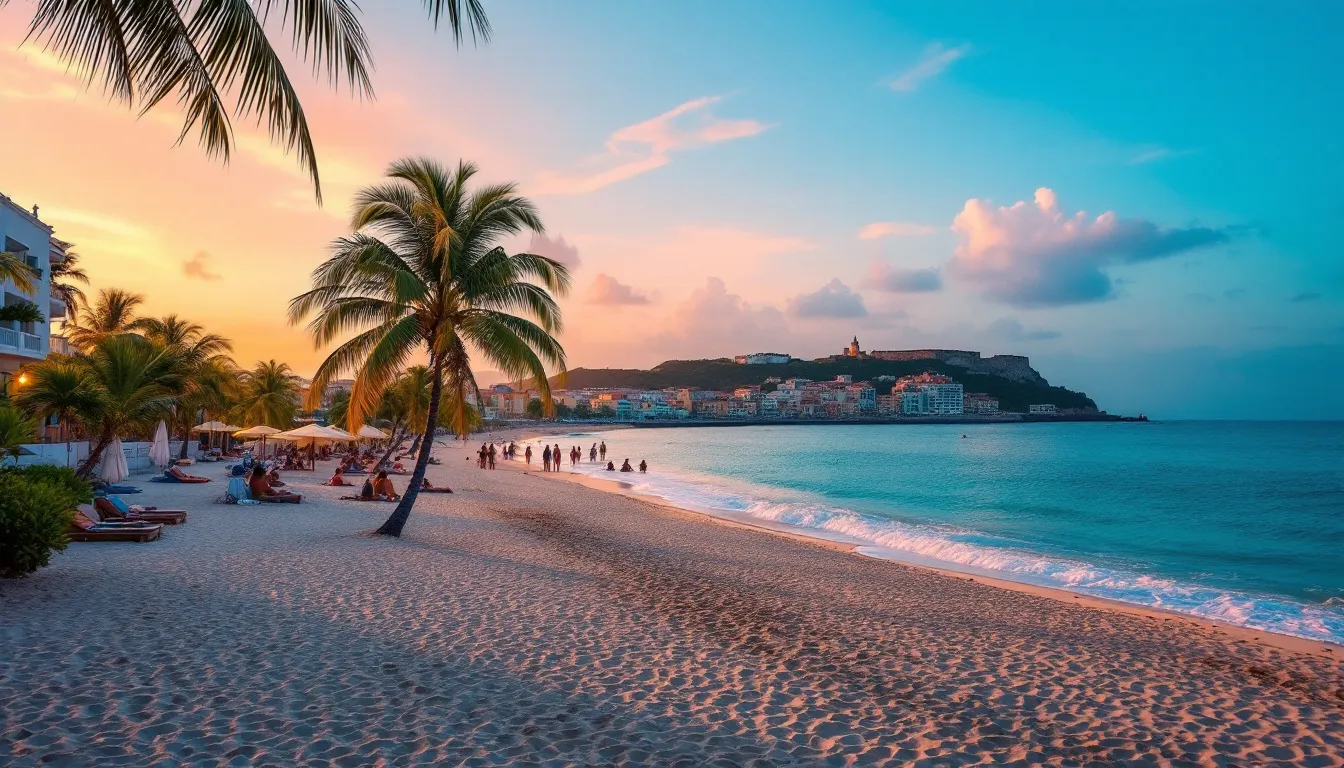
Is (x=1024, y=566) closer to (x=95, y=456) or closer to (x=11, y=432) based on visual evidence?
(x=11, y=432)

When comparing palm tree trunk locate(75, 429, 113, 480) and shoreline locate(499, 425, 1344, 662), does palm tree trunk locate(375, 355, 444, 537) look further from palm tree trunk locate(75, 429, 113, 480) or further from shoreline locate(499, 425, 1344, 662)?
palm tree trunk locate(75, 429, 113, 480)

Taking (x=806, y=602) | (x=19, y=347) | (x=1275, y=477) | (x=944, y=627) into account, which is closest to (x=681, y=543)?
(x=806, y=602)

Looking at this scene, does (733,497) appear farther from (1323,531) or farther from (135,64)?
(135,64)

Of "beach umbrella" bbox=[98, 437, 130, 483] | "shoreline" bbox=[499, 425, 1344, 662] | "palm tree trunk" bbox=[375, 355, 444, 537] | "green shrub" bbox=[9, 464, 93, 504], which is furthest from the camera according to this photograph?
"beach umbrella" bbox=[98, 437, 130, 483]

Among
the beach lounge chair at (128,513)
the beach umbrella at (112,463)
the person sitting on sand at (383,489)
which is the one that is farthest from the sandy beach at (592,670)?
the beach umbrella at (112,463)

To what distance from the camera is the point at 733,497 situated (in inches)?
1112

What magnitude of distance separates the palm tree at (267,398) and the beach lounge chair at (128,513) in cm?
2916

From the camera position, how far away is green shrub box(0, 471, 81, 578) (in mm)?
7027

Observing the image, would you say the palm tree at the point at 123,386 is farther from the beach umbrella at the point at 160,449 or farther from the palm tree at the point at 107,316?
the palm tree at the point at 107,316

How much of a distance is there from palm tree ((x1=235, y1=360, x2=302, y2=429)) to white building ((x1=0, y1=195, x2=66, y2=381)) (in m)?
13.5

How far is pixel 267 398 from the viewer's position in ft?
129

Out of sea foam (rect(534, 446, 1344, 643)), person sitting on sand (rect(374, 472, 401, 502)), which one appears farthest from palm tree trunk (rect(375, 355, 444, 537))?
sea foam (rect(534, 446, 1344, 643))

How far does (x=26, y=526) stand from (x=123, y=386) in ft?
39.6

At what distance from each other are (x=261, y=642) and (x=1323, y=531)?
28.0m
